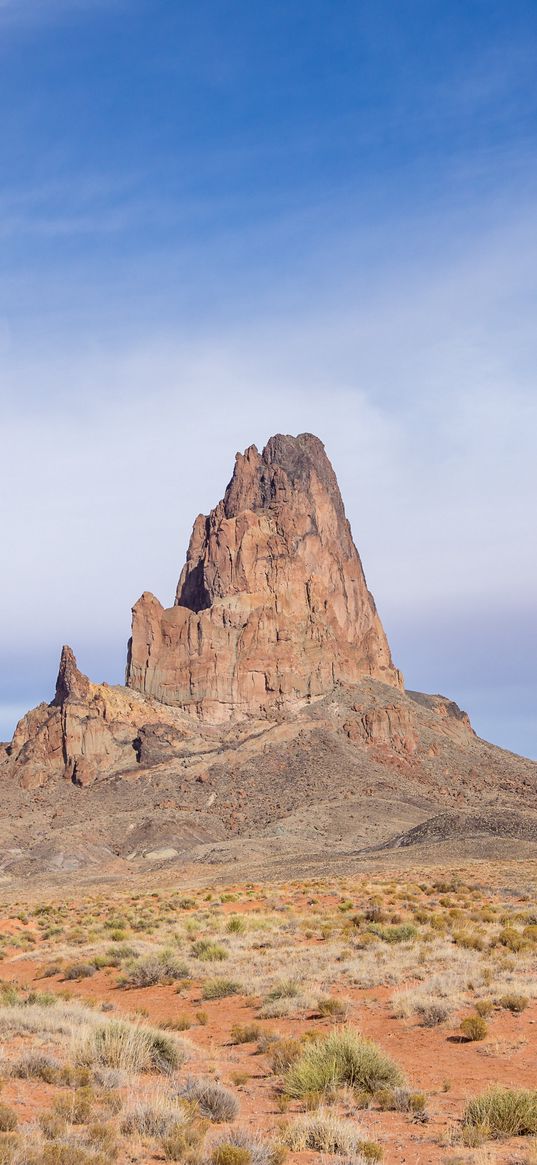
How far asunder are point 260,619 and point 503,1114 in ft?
461

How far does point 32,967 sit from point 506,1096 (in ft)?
60.8

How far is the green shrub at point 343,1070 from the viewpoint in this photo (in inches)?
461

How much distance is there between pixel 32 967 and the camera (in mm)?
25625

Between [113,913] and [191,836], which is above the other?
[191,836]

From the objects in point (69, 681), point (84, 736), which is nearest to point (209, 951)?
point (84, 736)

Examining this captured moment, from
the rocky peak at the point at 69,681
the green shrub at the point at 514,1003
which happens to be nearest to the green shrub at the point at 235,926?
the green shrub at the point at 514,1003

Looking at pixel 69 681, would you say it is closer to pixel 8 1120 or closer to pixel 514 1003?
pixel 514 1003

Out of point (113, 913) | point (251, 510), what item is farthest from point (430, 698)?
point (113, 913)

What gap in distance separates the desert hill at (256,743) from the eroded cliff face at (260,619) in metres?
0.31

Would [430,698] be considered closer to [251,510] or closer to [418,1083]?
[251,510]

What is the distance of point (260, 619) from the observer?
150m

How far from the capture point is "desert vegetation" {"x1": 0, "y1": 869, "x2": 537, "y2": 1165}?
941 centimetres

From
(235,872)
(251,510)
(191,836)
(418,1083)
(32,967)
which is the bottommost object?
(418,1083)

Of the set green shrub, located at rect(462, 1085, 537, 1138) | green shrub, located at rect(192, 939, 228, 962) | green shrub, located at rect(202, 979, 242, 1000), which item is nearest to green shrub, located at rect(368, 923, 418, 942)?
green shrub, located at rect(192, 939, 228, 962)
